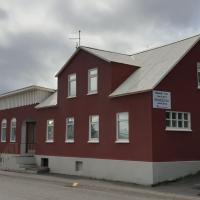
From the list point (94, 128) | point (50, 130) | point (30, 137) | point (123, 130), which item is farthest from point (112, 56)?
point (30, 137)

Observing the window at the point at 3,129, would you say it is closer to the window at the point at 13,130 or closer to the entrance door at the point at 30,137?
the window at the point at 13,130

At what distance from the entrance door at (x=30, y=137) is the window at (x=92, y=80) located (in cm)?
934

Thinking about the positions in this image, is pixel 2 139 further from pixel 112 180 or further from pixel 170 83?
pixel 170 83

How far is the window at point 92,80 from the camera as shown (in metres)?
24.2

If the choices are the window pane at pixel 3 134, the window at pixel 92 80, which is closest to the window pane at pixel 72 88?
the window at pixel 92 80

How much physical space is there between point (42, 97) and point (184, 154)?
1372 centimetres

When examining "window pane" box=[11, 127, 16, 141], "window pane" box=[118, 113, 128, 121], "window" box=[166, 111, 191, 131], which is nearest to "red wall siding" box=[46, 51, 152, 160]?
"window pane" box=[118, 113, 128, 121]

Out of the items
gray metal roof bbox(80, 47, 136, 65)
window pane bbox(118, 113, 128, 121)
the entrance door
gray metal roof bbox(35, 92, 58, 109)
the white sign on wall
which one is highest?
gray metal roof bbox(80, 47, 136, 65)

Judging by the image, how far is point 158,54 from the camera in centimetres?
2411

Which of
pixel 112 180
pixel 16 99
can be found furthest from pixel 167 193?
pixel 16 99

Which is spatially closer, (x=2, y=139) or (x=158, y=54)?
(x=158, y=54)

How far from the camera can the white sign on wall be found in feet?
65.0

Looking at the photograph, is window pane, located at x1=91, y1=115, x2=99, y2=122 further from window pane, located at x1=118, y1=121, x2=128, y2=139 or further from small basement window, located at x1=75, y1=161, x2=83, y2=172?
small basement window, located at x1=75, y1=161, x2=83, y2=172

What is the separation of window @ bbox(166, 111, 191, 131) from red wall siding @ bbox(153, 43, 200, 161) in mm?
227
